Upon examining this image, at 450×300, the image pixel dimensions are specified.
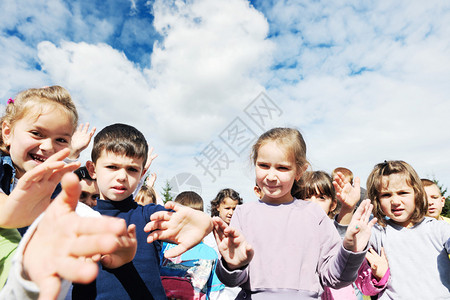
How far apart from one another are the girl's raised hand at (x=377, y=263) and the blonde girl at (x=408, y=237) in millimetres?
59

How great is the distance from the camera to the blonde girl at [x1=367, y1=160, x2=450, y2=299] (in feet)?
9.48

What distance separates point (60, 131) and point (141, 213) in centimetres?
85

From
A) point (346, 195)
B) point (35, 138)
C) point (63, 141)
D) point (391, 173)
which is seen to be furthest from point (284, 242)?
point (391, 173)

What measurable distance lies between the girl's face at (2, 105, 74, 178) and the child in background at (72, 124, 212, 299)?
0.36 meters

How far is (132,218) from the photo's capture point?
6.88ft

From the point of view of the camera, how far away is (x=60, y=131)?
2.01 meters

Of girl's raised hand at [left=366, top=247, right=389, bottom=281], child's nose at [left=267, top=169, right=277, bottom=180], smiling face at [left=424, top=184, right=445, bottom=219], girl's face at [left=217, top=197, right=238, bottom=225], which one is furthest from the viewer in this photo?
girl's face at [left=217, top=197, right=238, bottom=225]

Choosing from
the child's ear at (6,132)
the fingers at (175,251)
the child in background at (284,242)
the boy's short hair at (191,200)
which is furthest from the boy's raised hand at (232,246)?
the boy's short hair at (191,200)

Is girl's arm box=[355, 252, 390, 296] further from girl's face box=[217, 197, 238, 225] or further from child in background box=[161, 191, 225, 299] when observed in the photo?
girl's face box=[217, 197, 238, 225]

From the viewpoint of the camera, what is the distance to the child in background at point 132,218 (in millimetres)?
1657

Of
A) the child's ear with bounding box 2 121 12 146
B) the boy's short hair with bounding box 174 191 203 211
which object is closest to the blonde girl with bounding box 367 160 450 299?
the boy's short hair with bounding box 174 191 203 211

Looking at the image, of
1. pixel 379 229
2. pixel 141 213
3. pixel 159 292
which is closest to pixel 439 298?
pixel 379 229

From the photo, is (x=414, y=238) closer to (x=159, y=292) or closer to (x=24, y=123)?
(x=159, y=292)

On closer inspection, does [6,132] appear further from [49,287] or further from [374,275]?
[374,275]
